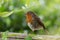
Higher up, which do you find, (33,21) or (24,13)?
(24,13)

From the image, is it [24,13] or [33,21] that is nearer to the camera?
[33,21]

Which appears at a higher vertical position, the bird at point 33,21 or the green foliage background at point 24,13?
the green foliage background at point 24,13

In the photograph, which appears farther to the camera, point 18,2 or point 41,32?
point 18,2

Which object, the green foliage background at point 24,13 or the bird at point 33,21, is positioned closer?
the bird at point 33,21

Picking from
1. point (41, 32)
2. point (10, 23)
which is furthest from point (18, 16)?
point (41, 32)

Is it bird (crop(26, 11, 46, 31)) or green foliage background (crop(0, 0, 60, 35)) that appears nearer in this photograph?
bird (crop(26, 11, 46, 31))

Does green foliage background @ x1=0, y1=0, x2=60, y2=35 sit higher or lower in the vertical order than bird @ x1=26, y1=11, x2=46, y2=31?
higher

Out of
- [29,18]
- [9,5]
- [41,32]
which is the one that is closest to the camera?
[29,18]

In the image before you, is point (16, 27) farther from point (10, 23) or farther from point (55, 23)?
point (55, 23)
